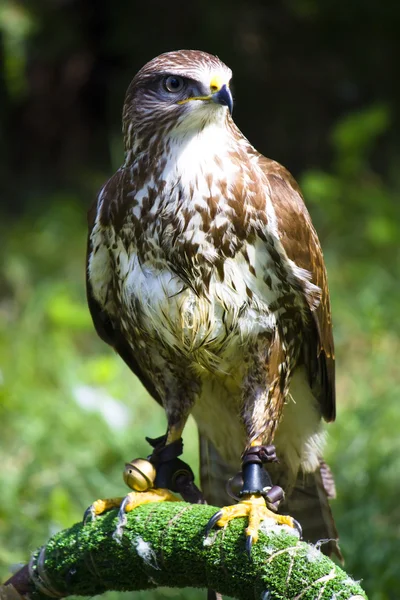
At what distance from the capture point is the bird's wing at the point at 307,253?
3.20 m

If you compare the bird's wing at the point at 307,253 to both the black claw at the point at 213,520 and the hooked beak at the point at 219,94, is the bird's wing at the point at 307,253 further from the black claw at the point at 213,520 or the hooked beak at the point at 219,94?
the black claw at the point at 213,520

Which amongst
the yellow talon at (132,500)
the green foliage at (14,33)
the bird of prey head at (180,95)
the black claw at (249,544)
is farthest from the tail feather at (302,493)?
the green foliage at (14,33)

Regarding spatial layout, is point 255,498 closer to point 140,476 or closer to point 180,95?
point 140,476

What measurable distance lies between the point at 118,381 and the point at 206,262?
8.71ft

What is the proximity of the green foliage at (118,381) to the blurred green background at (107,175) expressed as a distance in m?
0.01

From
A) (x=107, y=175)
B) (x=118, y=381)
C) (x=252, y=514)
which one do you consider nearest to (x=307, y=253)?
(x=252, y=514)

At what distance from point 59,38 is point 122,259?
14.6 feet

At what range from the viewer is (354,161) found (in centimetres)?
695

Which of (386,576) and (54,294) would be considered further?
(54,294)

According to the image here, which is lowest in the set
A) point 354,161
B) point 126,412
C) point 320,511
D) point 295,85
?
point 320,511

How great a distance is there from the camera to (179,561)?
281 cm

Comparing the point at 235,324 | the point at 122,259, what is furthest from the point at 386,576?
the point at 122,259

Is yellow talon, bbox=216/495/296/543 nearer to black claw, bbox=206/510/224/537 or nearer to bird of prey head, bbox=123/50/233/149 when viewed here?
black claw, bbox=206/510/224/537

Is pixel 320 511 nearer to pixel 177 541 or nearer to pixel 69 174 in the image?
pixel 177 541
